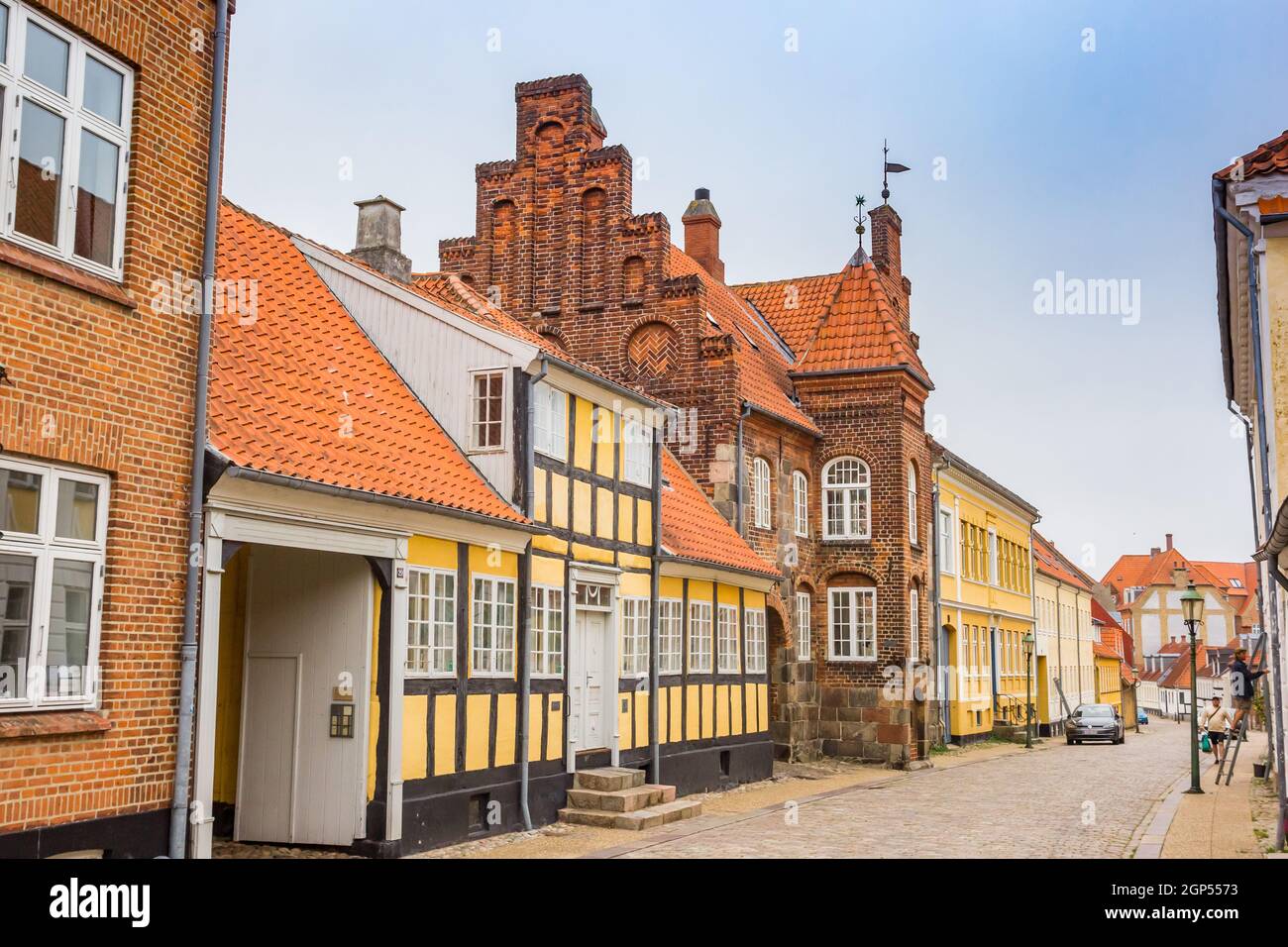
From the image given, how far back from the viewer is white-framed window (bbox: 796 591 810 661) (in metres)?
27.3

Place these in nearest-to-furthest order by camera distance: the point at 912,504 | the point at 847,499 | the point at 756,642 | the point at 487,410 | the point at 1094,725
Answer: the point at 487,410 < the point at 756,642 < the point at 847,499 < the point at 912,504 < the point at 1094,725

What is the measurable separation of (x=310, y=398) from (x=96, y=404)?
438 centimetres

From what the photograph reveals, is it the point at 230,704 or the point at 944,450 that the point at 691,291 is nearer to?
the point at 944,450

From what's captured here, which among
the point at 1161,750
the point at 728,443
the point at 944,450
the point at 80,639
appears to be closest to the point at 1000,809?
the point at 728,443

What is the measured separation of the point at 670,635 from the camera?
19.7 metres

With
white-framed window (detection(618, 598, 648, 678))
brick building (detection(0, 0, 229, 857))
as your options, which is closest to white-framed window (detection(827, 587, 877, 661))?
white-framed window (detection(618, 598, 648, 678))

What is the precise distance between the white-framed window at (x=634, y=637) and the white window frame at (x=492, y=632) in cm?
318

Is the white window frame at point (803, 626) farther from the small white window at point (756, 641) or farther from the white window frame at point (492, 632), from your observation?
the white window frame at point (492, 632)

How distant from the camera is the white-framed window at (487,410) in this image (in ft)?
51.4

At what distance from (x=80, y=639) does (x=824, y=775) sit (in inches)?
687

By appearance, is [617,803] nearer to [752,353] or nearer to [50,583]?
[50,583]

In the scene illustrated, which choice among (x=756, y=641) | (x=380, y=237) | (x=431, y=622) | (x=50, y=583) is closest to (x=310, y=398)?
(x=431, y=622)

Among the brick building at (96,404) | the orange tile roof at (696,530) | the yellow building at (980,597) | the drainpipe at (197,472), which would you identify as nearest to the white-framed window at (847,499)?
the yellow building at (980,597)

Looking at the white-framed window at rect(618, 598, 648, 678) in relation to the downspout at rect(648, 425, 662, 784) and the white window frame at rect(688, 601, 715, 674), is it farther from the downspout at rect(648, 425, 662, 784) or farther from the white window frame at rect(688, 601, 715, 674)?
the white window frame at rect(688, 601, 715, 674)
